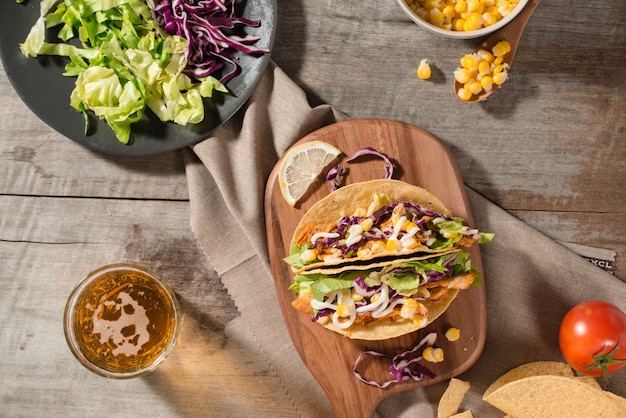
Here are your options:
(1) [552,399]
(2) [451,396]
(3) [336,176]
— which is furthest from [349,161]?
(1) [552,399]

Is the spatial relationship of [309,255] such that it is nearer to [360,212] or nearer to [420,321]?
[360,212]

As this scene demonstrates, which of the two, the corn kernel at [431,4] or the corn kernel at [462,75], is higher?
the corn kernel at [431,4]

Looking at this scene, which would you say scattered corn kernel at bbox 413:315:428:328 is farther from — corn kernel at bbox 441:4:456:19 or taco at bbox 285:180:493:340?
corn kernel at bbox 441:4:456:19

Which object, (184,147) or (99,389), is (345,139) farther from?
(99,389)

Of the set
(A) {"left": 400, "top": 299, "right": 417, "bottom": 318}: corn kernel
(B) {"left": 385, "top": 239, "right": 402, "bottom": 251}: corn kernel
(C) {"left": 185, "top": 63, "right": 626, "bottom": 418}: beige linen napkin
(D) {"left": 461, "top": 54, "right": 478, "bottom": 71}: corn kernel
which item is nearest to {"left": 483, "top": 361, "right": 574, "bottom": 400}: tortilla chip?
(C) {"left": 185, "top": 63, "right": 626, "bottom": 418}: beige linen napkin

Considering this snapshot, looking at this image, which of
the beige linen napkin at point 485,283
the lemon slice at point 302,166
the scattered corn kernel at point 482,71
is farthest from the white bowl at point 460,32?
the lemon slice at point 302,166

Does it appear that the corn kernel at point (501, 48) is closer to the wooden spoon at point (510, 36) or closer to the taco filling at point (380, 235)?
the wooden spoon at point (510, 36)

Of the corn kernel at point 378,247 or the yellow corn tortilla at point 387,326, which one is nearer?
the corn kernel at point 378,247
